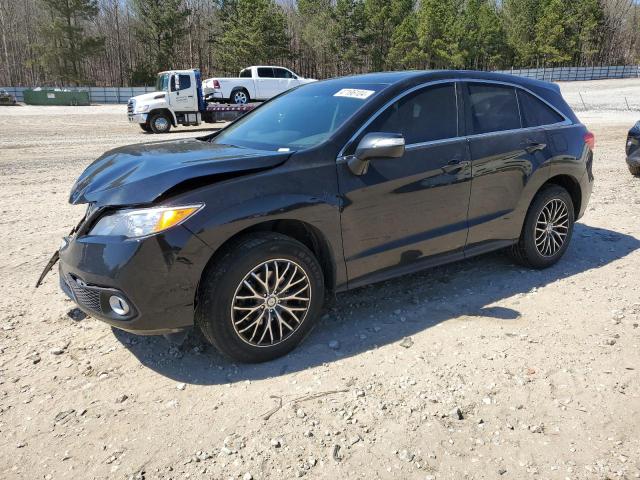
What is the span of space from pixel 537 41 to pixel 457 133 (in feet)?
255

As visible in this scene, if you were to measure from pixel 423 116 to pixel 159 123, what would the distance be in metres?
17.5

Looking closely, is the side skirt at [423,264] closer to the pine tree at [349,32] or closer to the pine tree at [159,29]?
the pine tree at [159,29]

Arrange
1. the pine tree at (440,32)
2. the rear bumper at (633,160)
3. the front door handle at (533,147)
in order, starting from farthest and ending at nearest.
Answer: the pine tree at (440,32) < the rear bumper at (633,160) < the front door handle at (533,147)

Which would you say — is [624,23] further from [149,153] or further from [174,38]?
[149,153]

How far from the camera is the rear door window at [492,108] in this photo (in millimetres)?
4203

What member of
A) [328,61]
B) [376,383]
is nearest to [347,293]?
[376,383]

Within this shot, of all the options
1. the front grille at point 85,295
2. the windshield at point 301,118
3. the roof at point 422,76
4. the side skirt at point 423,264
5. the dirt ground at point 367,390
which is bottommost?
the dirt ground at point 367,390

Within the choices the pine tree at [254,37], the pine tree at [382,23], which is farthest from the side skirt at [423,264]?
the pine tree at [382,23]

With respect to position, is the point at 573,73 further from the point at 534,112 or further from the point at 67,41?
the point at 534,112

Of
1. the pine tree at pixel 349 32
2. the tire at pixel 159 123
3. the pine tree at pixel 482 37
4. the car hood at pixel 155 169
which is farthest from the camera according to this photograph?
the pine tree at pixel 482 37

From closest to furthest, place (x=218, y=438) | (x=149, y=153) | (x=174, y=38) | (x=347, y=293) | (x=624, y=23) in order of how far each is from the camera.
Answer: (x=218, y=438) → (x=149, y=153) → (x=347, y=293) → (x=174, y=38) → (x=624, y=23)

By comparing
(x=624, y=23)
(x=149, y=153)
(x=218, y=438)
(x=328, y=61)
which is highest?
(x=624, y=23)

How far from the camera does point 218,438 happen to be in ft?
8.75

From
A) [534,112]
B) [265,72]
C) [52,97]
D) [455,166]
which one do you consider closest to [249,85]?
[265,72]
